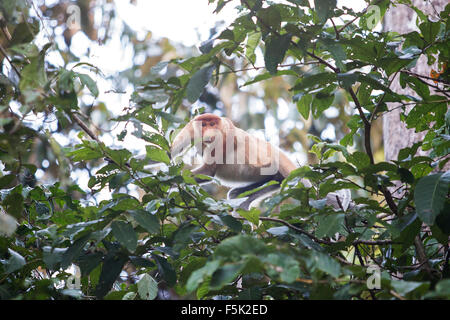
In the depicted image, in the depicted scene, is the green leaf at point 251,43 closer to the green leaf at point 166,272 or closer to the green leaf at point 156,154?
the green leaf at point 156,154

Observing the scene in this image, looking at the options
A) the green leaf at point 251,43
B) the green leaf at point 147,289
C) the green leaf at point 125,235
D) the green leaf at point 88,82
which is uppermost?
the green leaf at point 251,43

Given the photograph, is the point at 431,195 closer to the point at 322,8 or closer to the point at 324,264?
the point at 324,264

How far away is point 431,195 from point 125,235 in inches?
27.9

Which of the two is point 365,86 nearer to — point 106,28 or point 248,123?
point 106,28

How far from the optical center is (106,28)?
5223 millimetres

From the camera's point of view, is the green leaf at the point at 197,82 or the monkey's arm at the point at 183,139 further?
the monkey's arm at the point at 183,139

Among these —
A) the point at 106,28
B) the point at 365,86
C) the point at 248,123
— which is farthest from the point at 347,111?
the point at 365,86

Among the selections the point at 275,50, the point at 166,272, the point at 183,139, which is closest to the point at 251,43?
the point at 275,50

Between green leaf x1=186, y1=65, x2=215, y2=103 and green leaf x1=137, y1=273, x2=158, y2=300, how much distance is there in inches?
20.8

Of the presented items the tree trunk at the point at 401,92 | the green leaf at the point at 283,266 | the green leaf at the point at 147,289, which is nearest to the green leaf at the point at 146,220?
the green leaf at the point at 147,289

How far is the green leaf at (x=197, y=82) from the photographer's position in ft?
3.70

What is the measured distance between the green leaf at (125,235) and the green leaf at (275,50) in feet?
1.77

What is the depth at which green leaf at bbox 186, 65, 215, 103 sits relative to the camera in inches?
44.4
